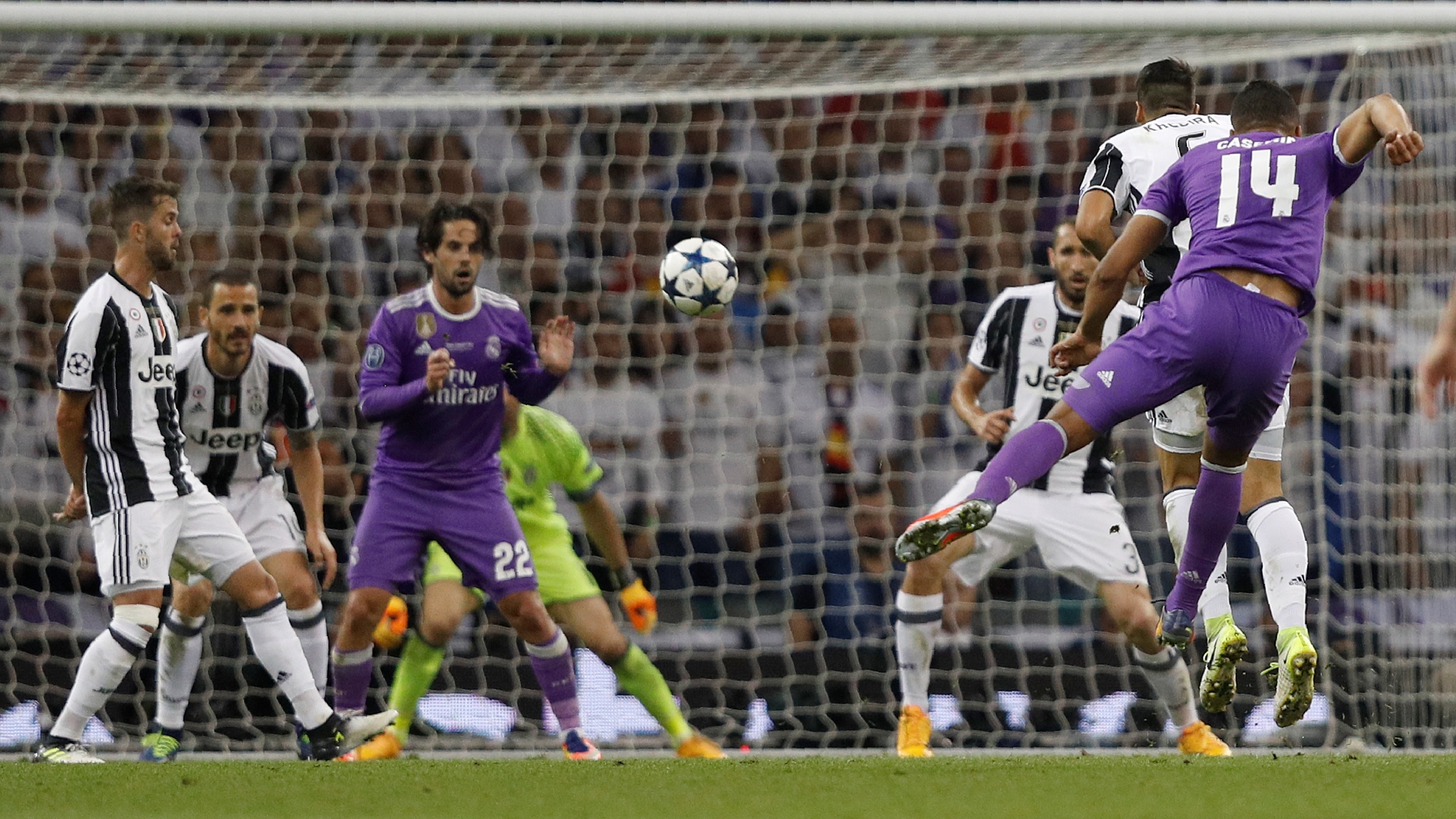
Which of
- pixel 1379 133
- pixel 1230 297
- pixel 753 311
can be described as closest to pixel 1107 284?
pixel 1230 297

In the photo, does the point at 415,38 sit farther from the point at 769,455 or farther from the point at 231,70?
the point at 769,455

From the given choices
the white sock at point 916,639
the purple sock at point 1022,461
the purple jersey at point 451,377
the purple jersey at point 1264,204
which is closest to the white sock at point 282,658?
the purple jersey at point 451,377

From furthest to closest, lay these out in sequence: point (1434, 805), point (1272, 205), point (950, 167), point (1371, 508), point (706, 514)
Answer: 1. point (950, 167)
2. point (706, 514)
3. point (1371, 508)
4. point (1272, 205)
5. point (1434, 805)

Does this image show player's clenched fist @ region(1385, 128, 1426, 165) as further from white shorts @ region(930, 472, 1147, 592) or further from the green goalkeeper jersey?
the green goalkeeper jersey

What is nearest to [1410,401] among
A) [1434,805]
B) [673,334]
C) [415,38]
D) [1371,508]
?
[1371,508]

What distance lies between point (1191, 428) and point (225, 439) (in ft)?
13.1

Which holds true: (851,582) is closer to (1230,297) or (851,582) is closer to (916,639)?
(916,639)

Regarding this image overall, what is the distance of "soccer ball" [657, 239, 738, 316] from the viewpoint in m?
6.73

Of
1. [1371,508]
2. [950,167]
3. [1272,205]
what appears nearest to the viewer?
[1272,205]

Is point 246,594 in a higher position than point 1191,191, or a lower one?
lower

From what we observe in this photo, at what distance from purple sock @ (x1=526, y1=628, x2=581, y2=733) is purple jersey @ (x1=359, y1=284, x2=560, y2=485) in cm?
75

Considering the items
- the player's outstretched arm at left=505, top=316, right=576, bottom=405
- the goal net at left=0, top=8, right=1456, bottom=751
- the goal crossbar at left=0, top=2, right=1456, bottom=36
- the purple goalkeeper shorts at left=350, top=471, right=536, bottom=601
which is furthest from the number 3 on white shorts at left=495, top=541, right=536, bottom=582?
the goal crossbar at left=0, top=2, right=1456, bottom=36

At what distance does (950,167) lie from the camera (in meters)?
10.2

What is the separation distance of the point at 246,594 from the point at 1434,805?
13.3ft
